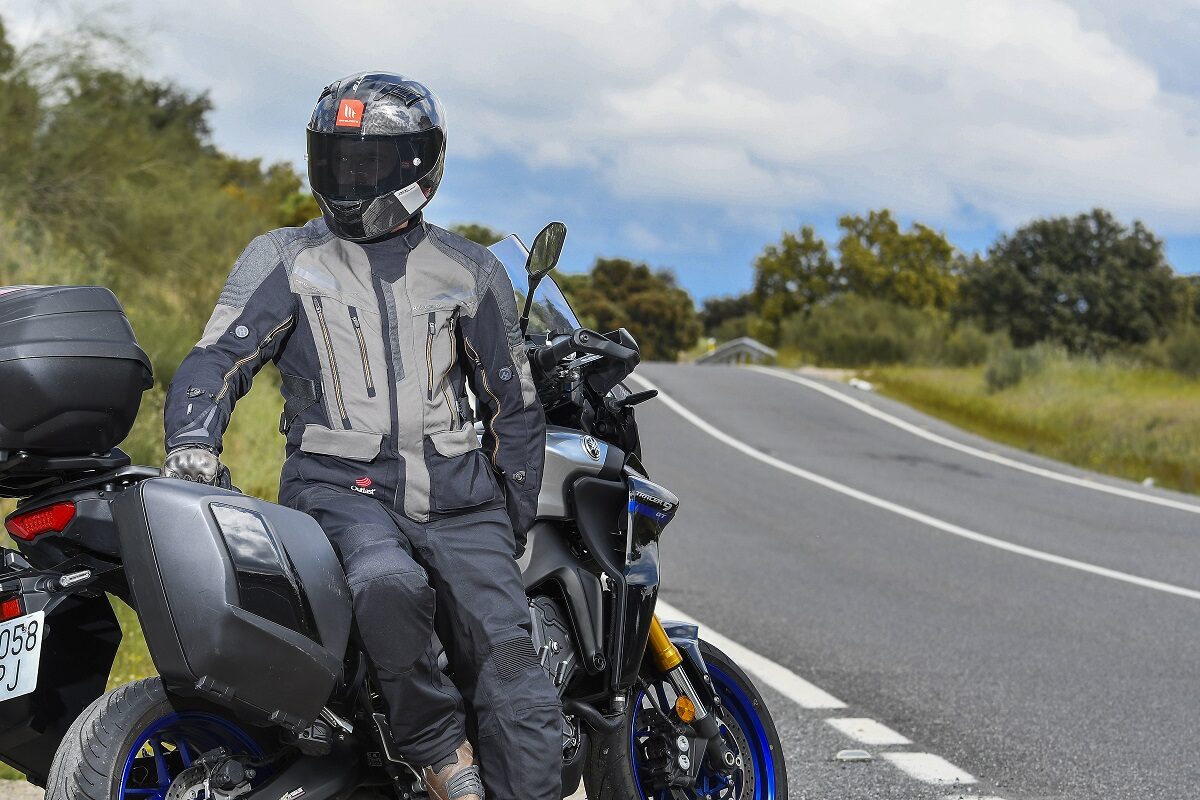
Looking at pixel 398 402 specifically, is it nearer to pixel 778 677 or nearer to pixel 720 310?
pixel 778 677

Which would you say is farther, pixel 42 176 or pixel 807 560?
pixel 42 176

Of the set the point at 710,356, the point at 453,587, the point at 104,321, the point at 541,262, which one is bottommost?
the point at 710,356

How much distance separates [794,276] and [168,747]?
2529 inches

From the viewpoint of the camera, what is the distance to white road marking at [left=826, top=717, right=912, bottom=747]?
5441mm

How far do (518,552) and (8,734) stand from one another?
1234mm

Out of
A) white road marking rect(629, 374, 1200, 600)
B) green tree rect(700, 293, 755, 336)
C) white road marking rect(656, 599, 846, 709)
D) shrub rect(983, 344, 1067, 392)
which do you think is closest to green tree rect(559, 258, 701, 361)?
green tree rect(700, 293, 755, 336)

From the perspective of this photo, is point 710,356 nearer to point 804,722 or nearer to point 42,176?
point 42,176

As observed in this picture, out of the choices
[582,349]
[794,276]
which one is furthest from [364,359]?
[794,276]

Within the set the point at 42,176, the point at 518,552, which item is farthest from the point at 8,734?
the point at 42,176

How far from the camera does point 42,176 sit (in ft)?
49.7

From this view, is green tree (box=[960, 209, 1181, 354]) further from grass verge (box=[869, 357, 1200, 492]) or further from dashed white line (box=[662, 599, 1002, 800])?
dashed white line (box=[662, 599, 1002, 800])

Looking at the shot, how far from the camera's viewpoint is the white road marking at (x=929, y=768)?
4.93 m

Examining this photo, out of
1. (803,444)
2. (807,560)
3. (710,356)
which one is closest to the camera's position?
(807,560)

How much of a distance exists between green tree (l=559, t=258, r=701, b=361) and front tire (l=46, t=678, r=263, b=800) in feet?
231
